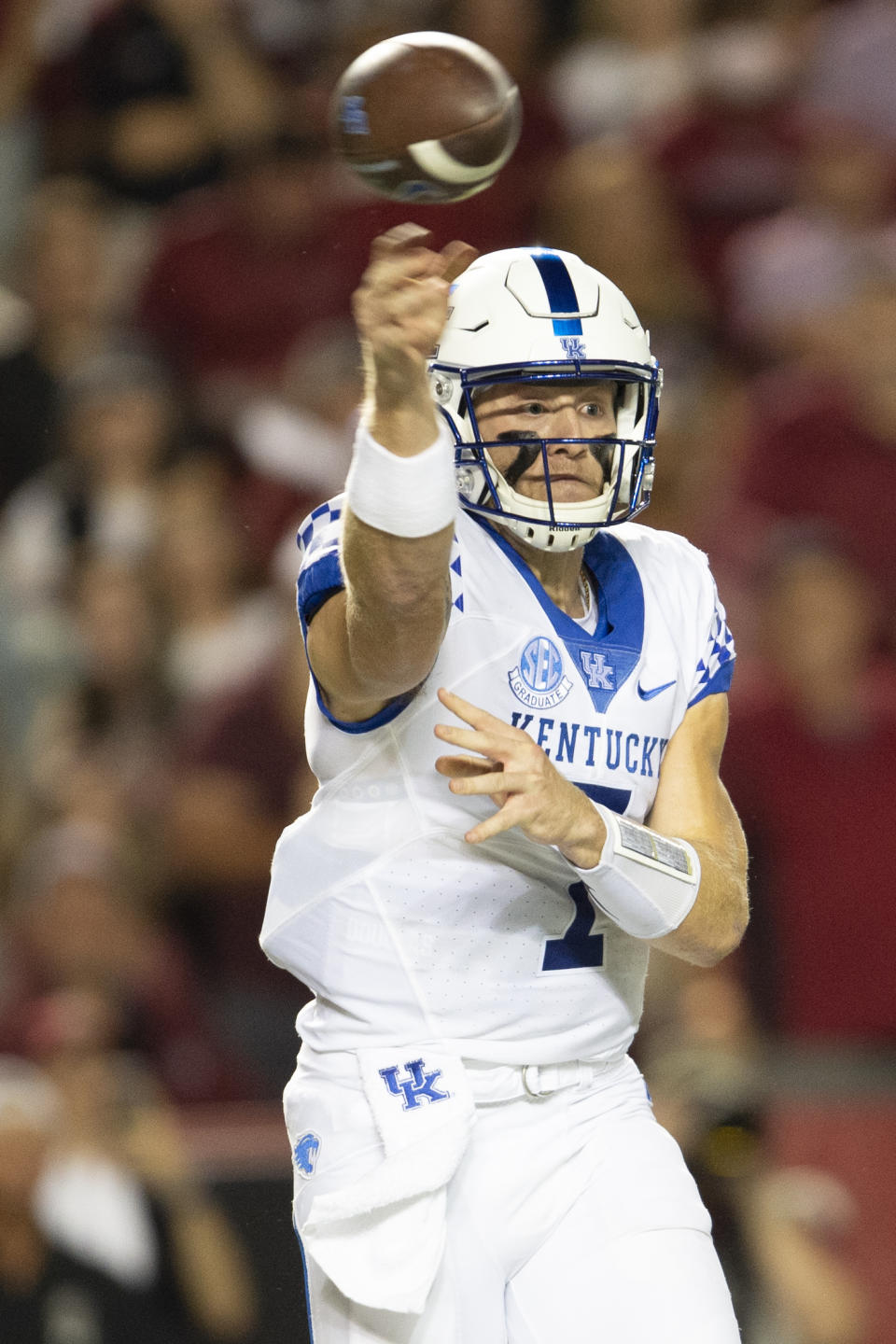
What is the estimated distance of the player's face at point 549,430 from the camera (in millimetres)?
2707

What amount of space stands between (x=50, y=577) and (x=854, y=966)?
2834 mm

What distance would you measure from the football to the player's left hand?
2.81 feet

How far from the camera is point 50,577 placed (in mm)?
6008

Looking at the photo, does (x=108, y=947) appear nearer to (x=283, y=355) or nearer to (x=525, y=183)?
(x=283, y=355)

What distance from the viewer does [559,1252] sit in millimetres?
2547

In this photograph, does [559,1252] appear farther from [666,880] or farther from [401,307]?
[401,307]

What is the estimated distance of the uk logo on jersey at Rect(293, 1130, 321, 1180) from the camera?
262cm

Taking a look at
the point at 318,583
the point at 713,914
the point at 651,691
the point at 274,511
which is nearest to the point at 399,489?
the point at 318,583

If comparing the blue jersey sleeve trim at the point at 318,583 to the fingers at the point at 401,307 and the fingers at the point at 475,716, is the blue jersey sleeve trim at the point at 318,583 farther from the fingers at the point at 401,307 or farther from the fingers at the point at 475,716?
the fingers at the point at 401,307

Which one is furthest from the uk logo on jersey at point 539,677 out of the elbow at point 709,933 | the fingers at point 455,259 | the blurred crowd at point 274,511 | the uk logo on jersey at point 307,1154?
the blurred crowd at point 274,511

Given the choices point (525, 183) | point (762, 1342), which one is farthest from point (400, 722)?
point (525, 183)

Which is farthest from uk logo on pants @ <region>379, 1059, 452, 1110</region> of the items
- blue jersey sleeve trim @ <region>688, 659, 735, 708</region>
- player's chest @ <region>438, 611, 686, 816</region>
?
blue jersey sleeve trim @ <region>688, 659, 735, 708</region>

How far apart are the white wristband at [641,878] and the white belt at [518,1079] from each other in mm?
240

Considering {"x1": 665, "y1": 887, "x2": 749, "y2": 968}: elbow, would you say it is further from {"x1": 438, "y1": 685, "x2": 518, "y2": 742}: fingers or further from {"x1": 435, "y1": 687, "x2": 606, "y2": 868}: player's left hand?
{"x1": 438, "y1": 685, "x2": 518, "y2": 742}: fingers
